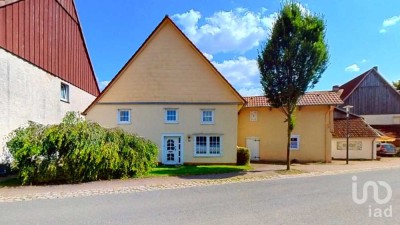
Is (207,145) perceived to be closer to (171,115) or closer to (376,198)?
(171,115)

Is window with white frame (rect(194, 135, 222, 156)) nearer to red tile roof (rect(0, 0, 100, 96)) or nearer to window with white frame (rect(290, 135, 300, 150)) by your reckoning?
window with white frame (rect(290, 135, 300, 150))

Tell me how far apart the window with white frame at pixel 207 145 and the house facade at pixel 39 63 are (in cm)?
999

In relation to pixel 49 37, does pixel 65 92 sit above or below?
below

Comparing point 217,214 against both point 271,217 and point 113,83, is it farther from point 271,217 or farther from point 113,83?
point 113,83

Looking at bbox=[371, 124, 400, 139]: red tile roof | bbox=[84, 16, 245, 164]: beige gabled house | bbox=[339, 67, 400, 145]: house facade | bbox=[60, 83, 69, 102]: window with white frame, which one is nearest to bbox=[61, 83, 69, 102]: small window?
bbox=[60, 83, 69, 102]: window with white frame

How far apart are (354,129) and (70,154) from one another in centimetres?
2729

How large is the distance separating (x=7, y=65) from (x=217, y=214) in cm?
1341

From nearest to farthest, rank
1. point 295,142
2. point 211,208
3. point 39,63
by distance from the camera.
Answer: point 211,208 < point 39,63 < point 295,142

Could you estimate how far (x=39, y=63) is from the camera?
1788 cm

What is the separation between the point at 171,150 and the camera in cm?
2067

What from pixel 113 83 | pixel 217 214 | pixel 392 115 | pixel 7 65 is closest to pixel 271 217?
pixel 217 214

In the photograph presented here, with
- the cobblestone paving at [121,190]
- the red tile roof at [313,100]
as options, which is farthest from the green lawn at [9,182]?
the red tile roof at [313,100]

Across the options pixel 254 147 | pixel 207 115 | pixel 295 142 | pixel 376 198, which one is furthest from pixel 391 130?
pixel 376 198

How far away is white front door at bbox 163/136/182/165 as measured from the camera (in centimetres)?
2058
